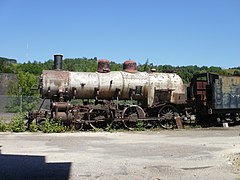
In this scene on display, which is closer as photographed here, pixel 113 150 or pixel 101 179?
pixel 101 179

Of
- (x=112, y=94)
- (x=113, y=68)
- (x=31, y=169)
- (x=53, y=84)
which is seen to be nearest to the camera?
(x=31, y=169)

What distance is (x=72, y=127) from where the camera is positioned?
16.9 m

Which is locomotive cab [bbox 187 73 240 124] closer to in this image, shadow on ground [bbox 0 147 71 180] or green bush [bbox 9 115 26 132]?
green bush [bbox 9 115 26 132]

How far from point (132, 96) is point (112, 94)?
1175 millimetres

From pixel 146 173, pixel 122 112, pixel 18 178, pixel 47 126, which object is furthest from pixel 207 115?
pixel 18 178

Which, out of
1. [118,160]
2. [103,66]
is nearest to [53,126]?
[103,66]

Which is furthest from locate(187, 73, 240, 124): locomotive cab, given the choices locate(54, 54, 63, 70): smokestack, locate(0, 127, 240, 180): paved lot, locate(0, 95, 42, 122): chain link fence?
locate(0, 95, 42, 122): chain link fence

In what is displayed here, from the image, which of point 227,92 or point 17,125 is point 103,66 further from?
point 227,92

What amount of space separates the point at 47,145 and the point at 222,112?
12.0 m

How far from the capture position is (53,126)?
52.7 feet

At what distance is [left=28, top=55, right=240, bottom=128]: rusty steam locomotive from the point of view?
673 inches

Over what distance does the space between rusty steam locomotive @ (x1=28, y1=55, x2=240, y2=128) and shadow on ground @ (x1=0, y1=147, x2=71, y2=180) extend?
310 inches

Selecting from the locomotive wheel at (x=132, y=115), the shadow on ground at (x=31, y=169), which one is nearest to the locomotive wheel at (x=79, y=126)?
the locomotive wheel at (x=132, y=115)

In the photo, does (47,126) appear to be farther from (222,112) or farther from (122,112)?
(222,112)
